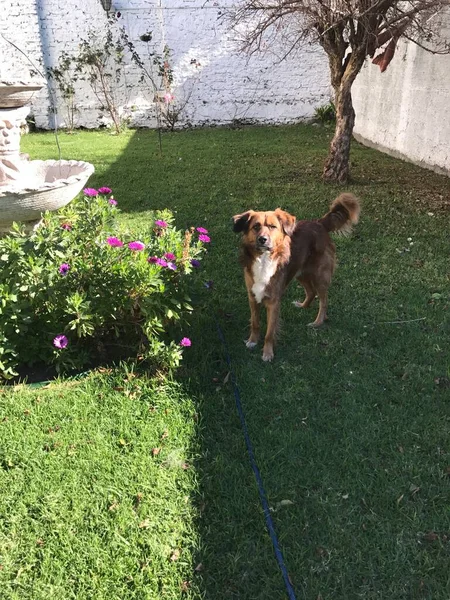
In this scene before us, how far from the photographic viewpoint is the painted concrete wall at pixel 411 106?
762 centimetres

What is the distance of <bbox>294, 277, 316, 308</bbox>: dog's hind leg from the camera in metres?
3.67

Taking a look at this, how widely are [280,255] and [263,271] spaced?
15cm

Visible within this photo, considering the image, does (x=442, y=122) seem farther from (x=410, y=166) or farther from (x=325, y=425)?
(x=325, y=425)

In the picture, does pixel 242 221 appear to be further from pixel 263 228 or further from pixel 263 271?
pixel 263 271

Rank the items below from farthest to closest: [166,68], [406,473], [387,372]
A: 1. [166,68]
2. [387,372]
3. [406,473]

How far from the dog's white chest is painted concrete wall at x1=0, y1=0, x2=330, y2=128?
35.1 feet

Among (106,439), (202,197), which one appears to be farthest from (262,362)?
(202,197)

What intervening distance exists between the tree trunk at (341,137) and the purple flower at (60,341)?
542 centimetres

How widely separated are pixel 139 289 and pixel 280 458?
119 cm

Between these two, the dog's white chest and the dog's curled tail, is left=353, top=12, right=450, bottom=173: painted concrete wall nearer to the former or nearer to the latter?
the dog's curled tail

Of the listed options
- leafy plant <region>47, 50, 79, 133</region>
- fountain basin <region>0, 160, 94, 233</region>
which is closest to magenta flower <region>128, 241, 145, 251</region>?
fountain basin <region>0, 160, 94, 233</region>

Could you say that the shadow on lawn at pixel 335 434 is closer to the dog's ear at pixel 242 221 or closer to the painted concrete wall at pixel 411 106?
the dog's ear at pixel 242 221

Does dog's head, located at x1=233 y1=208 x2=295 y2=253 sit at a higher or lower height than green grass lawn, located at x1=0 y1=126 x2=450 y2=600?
higher

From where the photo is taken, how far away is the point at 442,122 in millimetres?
7637
